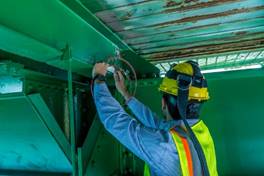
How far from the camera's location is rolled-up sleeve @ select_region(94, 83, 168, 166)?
137 cm

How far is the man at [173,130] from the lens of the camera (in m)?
1.31

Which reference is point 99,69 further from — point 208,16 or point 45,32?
point 208,16

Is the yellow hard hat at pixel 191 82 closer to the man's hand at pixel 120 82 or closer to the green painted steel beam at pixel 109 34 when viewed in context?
the man's hand at pixel 120 82

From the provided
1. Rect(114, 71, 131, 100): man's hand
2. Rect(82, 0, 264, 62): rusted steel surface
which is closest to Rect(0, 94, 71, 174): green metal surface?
Rect(114, 71, 131, 100): man's hand

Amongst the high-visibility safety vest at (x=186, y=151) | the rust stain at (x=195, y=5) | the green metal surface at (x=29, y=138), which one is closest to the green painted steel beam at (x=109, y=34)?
the rust stain at (x=195, y=5)

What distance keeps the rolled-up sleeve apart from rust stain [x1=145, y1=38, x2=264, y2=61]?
1.56 meters

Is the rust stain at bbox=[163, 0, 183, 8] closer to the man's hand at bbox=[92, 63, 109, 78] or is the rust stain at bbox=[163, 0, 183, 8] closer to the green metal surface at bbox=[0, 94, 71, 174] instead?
the man's hand at bbox=[92, 63, 109, 78]

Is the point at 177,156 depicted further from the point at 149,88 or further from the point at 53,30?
the point at 149,88

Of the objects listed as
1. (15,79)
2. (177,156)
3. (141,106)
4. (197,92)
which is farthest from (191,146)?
(15,79)

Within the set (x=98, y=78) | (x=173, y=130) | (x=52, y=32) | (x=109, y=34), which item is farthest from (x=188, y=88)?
(x=109, y=34)

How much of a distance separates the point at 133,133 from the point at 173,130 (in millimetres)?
206

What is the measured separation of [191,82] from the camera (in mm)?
1460

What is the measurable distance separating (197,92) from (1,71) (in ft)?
3.70

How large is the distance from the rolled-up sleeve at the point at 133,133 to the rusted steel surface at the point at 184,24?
2.00 feet
